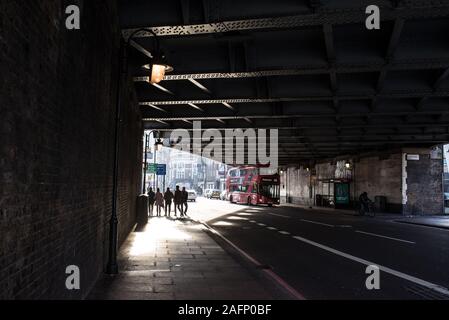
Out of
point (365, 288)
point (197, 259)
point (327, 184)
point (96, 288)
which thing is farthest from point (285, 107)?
point (327, 184)

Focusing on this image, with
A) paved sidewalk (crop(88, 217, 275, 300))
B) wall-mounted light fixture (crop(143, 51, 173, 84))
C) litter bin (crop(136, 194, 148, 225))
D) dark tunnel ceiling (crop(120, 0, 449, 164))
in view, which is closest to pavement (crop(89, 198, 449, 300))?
paved sidewalk (crop(88, 217, 275, 300))

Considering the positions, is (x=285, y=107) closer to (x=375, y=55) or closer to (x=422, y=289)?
(x=375, y=55)

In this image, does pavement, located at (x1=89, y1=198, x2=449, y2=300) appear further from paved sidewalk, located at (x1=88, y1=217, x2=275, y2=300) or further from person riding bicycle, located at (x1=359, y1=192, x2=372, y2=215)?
person riding bicycle, located at (x1=359, y1=192, x2=372, y2=215)

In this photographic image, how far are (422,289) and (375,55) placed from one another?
6.30 m

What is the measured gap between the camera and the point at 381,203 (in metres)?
34.7

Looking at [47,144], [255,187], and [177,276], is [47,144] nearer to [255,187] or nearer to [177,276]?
[177,276]

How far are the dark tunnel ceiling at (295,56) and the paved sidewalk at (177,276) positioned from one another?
4988mm

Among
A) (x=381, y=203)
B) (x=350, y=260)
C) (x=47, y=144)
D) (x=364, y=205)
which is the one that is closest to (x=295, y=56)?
(x=350, y=260)

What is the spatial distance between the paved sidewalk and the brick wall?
87 cm

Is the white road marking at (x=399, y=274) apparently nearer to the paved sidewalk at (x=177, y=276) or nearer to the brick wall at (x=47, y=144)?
the paved sidewalk at (x=177, y=276)

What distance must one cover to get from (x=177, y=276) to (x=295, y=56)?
6828 mm

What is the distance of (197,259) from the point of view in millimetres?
10711
